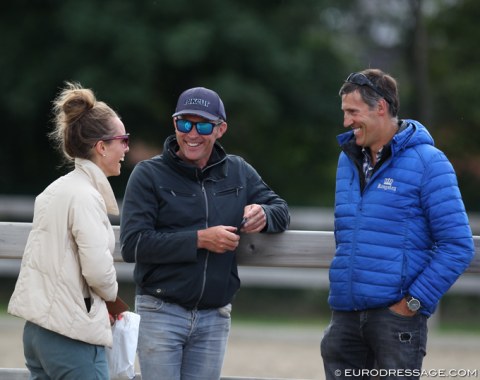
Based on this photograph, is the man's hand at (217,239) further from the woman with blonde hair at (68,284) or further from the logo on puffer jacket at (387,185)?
the logo on puffer jacket at (387,185)

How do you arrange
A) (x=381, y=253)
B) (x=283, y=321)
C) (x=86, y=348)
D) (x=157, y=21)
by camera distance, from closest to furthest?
(x=86, y=348) < (x=381, y=253) < (x=283, y=321) < (x=157, y=21)

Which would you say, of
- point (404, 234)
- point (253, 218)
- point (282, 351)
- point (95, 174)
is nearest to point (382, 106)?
point (404, 234)

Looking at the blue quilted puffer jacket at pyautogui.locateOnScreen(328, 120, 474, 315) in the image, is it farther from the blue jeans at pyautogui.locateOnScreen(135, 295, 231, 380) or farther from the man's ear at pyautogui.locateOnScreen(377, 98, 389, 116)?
the blue jeans at pyautogui.locateOnScreen(135, 295, 231, 380)

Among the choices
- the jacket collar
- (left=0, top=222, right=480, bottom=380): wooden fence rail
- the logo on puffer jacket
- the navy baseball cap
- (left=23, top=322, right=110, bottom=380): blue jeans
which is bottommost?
(left=23, top=322, right=110, bottom=380): blue jeans

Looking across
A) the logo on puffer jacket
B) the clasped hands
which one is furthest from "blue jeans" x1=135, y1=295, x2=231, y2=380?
the logo on puffer jacket

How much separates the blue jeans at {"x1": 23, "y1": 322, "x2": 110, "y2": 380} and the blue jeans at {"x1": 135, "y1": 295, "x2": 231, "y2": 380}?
342 mm

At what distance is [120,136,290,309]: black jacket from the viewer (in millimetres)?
4098

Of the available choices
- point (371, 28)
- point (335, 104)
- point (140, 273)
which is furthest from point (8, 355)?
point (371, 28)

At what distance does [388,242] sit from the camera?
403 cm

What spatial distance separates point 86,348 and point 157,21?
1196cm

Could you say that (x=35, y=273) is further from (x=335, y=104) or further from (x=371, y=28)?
(x=371, y=28)

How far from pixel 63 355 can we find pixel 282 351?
669cm

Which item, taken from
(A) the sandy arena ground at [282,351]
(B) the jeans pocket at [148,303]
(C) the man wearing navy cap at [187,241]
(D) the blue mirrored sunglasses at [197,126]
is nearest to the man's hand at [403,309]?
(C) the man wearing navy cap at [187,241]

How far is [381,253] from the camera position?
4023mm
